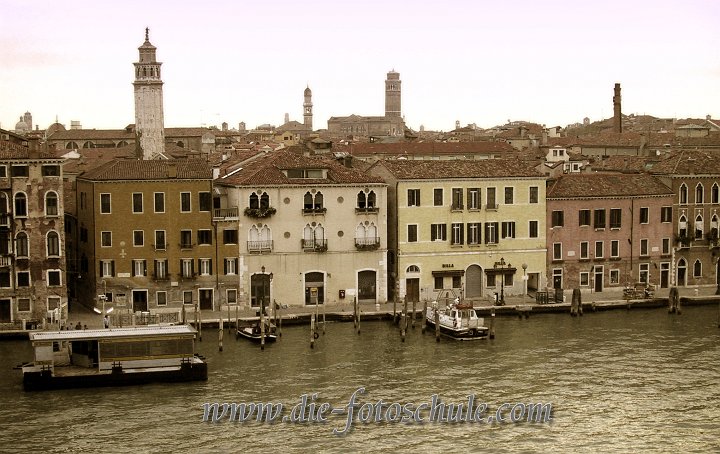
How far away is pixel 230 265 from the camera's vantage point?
46.2 meters

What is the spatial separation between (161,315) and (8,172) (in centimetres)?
787

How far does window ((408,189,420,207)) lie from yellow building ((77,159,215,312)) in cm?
857

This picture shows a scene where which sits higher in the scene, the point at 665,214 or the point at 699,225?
the point at 665,214

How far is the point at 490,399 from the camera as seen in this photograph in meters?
32.8

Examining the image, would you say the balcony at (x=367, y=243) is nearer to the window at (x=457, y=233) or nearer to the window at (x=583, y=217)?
the window at (x=457, y=233)

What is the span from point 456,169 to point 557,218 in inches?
202

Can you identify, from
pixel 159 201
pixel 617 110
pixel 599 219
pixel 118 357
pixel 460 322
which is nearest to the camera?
pixel 118 357

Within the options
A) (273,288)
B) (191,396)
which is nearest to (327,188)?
(273,288)

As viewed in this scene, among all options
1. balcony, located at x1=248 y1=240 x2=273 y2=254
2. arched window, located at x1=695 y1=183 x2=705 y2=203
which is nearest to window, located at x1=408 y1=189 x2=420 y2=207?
balcony, located at x1=248 y1=240 x2=273 y2=254

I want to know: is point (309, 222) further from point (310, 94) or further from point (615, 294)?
point (310, 94)

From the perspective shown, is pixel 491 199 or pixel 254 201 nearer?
pixel 254 201

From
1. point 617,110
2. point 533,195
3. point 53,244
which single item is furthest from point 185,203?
point 617,110

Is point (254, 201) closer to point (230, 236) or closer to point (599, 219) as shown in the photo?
point (230, 236)

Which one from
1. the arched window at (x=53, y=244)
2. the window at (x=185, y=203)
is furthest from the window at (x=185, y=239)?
the arched window at (x=53, y=244)
